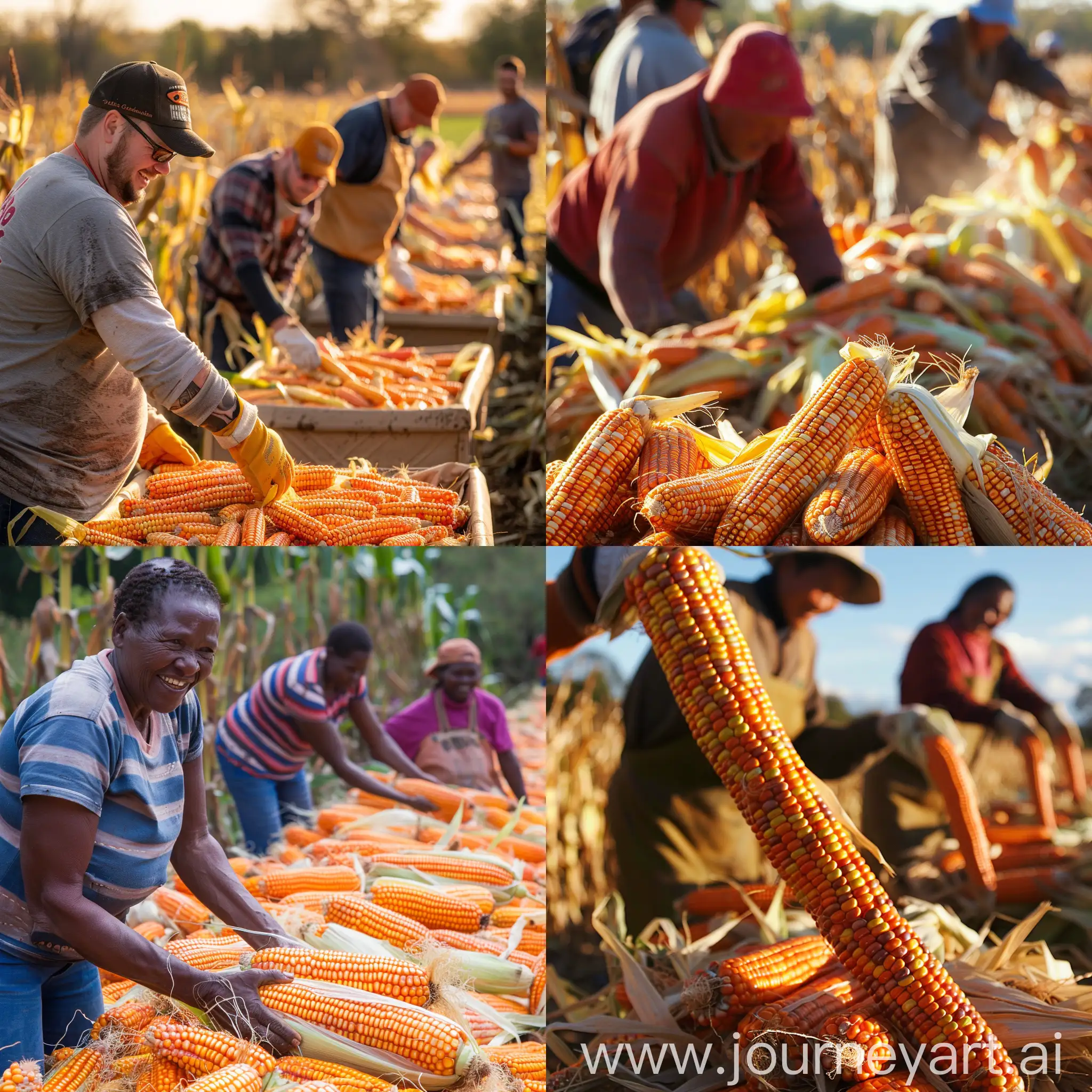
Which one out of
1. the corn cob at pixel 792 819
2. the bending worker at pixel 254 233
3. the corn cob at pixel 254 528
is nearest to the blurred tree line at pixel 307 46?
the bending worker at pixel 254 233

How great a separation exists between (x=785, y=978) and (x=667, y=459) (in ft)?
4.27

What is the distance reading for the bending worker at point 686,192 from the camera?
4840mm

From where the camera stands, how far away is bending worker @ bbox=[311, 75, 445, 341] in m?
6.73

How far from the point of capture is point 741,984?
2684 millimetres

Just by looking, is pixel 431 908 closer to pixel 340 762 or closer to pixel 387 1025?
pixel 387 1025

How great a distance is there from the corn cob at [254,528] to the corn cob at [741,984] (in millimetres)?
1688

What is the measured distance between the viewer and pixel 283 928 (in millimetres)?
3211

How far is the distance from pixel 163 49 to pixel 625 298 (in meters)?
2.13

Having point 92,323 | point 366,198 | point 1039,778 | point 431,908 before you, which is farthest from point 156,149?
point 366,198

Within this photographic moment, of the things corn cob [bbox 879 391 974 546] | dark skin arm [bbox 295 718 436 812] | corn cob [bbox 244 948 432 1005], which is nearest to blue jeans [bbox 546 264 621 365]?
dark skin arm [bbox 295 718 436 812]

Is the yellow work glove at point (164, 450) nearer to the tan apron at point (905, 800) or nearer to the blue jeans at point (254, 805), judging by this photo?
the blue jeans at point (254, 805)

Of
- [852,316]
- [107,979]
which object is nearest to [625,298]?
[852,316]

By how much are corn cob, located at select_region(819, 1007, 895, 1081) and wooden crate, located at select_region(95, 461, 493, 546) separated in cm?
166

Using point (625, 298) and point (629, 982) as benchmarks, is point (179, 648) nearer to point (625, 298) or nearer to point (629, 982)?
point (629, 982)
